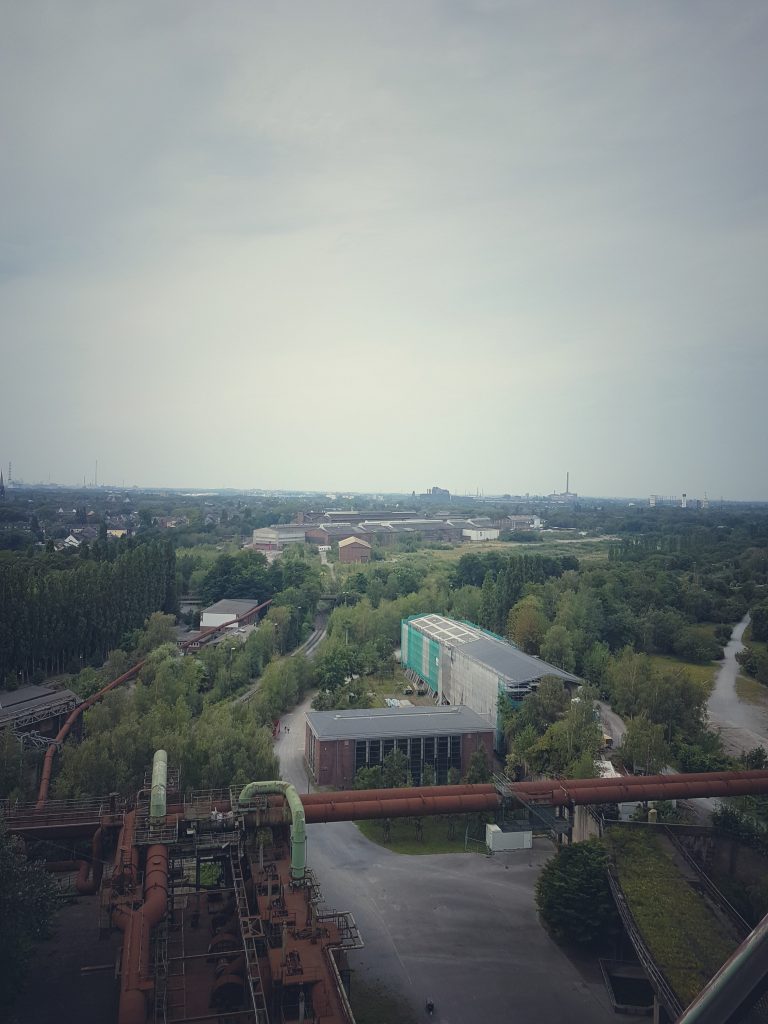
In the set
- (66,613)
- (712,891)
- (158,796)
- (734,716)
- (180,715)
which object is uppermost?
(158,796)

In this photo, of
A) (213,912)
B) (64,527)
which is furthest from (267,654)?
(64,527)

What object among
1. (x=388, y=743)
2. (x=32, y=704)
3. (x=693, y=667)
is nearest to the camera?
(x=388, y=743)

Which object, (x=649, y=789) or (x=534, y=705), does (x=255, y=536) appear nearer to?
(x=534, y=705)

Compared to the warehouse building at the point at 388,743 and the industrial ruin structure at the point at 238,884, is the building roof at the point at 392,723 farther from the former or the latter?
the industrial ruin structure at the point at 238,884

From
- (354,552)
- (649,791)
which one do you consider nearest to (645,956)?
(649,791)

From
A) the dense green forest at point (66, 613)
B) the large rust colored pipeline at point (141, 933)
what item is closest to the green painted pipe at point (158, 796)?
the large rust colored pipeline at point (141, 933)

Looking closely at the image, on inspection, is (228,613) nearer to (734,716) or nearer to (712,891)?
(734,716)
